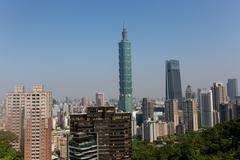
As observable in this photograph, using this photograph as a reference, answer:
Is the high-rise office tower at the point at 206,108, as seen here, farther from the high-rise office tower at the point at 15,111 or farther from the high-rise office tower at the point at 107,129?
the high-rise office tower at the point at 107,129

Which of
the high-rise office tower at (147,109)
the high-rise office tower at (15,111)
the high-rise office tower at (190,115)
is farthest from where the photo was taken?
the high-rise office tower at (147,109)

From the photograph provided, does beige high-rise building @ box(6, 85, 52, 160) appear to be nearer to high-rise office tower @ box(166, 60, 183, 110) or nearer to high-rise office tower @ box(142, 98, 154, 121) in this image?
high-rise office tower @ box(142, 98, 154, 121)

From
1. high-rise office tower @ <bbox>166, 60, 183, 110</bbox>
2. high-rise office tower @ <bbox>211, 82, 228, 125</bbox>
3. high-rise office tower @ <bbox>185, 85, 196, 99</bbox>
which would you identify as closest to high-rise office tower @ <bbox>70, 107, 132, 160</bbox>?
high-rise office tower @ <bbox>211, 82, 228, 125</bbox>

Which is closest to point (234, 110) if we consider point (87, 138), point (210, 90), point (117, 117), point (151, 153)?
point (210, 90)

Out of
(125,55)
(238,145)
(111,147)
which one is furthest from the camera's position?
(125,55)

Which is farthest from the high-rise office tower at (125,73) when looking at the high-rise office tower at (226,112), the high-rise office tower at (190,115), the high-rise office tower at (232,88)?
the high-rise office tower at (226,112)

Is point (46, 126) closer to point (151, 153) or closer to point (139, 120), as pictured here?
point (151, 153)
